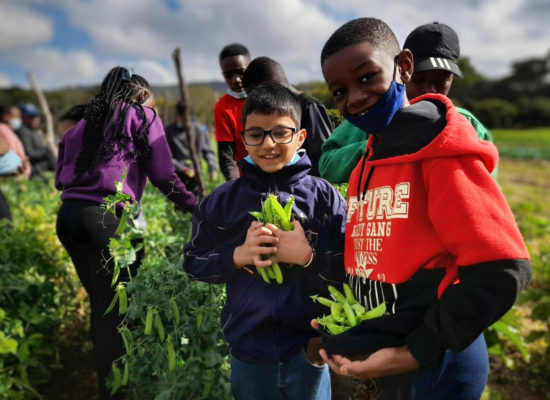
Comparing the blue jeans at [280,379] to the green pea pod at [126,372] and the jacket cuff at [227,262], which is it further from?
the green pea pod at [126,372]

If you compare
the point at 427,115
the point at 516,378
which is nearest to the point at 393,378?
the point at 427,115

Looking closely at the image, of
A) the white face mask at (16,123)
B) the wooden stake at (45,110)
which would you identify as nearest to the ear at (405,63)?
the white face mask at (16,123)

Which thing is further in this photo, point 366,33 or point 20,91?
point 20,91

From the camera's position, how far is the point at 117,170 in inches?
92.4

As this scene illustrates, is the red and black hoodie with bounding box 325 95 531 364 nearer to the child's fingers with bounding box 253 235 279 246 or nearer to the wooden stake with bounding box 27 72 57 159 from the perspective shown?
the child's fingers with bounding box 253 235 279 246

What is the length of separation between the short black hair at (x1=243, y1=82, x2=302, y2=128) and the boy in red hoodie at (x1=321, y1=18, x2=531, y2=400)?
1.43ft

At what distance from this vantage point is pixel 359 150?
5.48 ft

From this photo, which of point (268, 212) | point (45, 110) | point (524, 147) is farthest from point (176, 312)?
point (524, 147)

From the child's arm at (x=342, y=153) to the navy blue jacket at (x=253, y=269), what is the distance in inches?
5.0

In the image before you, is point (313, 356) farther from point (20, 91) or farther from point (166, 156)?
point (20, 91)

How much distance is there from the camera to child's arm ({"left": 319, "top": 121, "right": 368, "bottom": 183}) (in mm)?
1694

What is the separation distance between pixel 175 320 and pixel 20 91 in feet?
255

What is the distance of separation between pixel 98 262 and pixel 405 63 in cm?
197

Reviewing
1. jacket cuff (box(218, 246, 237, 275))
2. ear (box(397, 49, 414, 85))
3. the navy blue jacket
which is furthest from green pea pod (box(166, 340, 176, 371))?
ear (box(397, 49, 414, 85))
